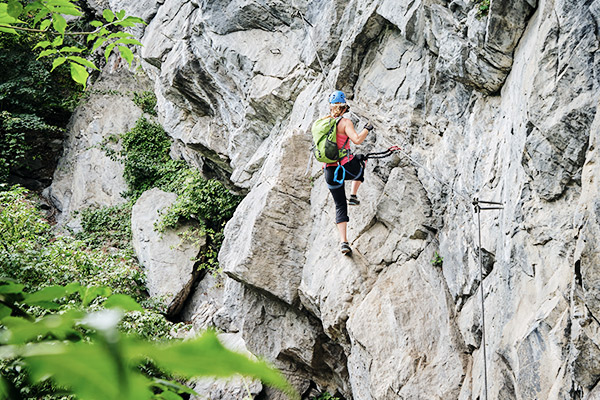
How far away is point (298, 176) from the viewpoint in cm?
758

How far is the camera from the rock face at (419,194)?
3473 mm

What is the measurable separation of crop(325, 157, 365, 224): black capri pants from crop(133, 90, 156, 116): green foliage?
12.9 m

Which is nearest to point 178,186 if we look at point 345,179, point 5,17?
point 345,179

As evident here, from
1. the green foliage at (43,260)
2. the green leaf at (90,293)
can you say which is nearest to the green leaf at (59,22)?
the green leaf at (90,293)

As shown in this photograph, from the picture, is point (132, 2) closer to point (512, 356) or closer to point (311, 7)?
point (311, 7)

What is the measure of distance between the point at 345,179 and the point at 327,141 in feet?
1.82

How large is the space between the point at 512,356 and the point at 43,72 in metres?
18.3

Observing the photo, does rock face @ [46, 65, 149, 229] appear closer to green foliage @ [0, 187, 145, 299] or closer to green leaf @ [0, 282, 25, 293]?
green foliage @ [0, 187, 145, 299]

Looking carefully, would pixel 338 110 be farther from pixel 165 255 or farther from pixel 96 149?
pixel 96 149

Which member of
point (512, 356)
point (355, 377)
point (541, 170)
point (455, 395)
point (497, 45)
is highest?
point (497, 45)

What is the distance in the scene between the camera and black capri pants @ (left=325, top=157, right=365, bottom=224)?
6.25 meters

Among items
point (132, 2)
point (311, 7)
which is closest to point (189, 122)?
point (132, 2)

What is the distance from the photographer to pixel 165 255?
12.6 m

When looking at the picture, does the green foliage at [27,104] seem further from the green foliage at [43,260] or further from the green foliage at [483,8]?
the green foliage at [483,8]
